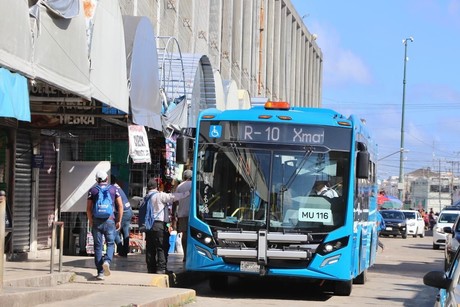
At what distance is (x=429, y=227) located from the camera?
76438mm

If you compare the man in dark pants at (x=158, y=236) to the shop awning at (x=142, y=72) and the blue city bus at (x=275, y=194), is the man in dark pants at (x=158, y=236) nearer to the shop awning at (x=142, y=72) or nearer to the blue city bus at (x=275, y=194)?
the blue city bus at (x=275, y=194)

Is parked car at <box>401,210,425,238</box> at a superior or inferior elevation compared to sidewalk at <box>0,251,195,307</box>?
inferior

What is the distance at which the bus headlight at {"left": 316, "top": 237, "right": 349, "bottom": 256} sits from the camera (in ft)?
51.6

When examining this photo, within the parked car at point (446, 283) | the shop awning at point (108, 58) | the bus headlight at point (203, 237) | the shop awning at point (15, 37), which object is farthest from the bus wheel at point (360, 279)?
the parked car at point (446, 283)

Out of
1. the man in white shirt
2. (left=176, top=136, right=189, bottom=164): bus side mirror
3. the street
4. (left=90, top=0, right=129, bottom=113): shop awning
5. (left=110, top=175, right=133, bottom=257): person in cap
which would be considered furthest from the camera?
(left=110, top=175, right=133, bottom=257): person in cap

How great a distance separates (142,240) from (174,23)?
12.2 m

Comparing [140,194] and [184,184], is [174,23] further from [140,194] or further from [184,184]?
[184,184]

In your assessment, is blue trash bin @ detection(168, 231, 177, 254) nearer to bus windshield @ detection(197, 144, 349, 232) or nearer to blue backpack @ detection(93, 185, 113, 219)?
bus windshield @ detection(197, 144, 349, 232)

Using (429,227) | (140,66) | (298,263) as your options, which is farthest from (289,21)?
(298,263)

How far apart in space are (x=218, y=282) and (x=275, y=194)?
236 cm

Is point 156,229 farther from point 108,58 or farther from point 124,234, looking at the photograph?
point 124,234

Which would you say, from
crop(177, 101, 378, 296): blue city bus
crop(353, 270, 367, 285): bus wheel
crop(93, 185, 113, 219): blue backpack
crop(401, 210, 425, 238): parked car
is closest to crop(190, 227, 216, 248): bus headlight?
crop(177, 101, 378, 296): blue city bus

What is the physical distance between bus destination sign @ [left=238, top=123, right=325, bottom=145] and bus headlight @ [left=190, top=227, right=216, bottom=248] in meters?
1.74

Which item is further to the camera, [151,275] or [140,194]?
[140,194]
